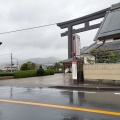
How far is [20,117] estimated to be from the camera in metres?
6.23

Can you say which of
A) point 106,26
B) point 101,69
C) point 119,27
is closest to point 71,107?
point 101,69

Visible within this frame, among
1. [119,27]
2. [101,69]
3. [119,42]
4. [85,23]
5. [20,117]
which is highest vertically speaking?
[85,23]

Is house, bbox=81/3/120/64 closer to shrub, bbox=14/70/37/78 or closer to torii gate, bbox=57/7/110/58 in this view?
shrub, bbox=14/70/37/78

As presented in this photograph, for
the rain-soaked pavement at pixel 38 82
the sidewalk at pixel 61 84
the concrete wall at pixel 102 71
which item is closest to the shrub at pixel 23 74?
the rain-soaked pavement at pixel 38 82

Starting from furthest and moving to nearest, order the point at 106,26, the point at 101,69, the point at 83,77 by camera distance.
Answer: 1. the point at 106,26
2. the point at 83,77
3. the point at 101,69

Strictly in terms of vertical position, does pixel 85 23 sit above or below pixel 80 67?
above

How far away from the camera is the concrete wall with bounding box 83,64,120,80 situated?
14.7 m

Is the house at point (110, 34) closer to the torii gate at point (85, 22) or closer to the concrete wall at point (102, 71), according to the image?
the concrete wall at point (102, 71)

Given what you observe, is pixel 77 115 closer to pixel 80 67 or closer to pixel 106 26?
pixel 80 67

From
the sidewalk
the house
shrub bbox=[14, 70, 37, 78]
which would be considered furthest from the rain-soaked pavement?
shrub bbox=[14, 70, 37, 78]

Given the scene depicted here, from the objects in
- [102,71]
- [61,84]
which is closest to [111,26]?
[102,71]

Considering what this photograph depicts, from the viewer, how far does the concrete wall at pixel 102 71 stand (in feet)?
48.3

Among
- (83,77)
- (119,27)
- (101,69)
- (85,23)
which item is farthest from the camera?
(85,23)

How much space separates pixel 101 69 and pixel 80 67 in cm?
230
